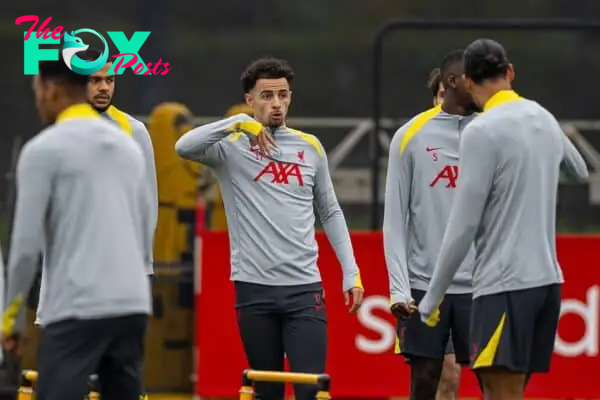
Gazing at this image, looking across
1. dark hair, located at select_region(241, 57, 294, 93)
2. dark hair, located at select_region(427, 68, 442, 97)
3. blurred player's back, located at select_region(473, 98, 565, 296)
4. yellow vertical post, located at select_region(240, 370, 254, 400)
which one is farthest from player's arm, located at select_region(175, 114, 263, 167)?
blurred player's back, located at select_region(473, 98, 565, 296)

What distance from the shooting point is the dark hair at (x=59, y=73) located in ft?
27.0

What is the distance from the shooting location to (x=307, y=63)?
734 inches

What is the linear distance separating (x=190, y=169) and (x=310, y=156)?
5.13 metres

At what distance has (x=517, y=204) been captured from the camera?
905cm

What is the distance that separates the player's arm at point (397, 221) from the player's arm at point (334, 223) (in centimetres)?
23

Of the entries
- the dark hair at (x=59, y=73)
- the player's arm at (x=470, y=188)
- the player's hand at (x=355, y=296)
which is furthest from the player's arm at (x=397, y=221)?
the dark hair at (x=59, y=73)

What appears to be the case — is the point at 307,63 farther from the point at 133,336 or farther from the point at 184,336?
the point at 133,336

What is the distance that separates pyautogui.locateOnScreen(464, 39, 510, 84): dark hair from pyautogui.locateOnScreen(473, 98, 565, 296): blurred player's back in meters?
0.15

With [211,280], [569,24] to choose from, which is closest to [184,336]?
[211,280]

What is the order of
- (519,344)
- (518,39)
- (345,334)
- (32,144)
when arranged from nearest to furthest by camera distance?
1. (32,144)
2. (519,344)
3. (345,334)
4. (518,39)

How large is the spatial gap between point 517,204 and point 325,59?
390 inches

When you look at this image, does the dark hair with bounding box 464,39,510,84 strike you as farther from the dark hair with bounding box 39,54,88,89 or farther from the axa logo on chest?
the axa logo on chest

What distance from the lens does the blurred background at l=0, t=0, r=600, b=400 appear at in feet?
57.0

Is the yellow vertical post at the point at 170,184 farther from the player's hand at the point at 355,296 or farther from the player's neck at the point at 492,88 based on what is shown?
the player's neck at the point at 492,88
